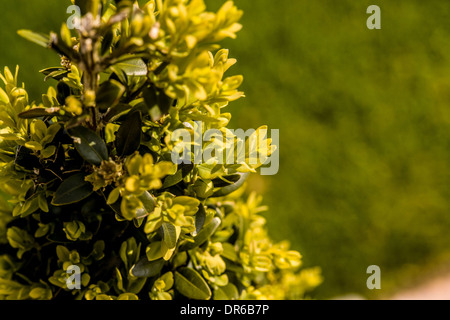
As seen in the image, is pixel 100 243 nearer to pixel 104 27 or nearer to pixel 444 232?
pixel 104 27

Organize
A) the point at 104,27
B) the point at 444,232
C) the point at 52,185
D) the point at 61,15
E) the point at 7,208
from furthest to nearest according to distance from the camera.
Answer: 1. the point at 444,232
2. the point at 61,15
3. the point at 7,208
4. the point at 52,185
5. the point at 104,27

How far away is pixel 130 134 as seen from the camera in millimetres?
1286

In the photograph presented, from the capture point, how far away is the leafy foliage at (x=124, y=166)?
3.70 ft

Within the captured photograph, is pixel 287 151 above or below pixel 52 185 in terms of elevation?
above

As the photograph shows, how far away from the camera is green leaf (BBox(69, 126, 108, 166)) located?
1.21 meters

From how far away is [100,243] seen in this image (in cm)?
153

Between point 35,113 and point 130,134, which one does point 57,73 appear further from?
point 130,134

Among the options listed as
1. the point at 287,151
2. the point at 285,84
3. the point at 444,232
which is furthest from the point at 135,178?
the point at 444,232

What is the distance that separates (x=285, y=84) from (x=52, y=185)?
3433mm

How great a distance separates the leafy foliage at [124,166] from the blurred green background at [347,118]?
2.39 metres

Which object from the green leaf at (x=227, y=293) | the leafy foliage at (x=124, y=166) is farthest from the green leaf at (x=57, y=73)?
the green leaf at (x=227, y=293)

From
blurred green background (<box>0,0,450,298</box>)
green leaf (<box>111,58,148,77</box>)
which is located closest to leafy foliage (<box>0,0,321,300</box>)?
green leaf (<box>111,58,148,77</box>)

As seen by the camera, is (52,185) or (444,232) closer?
(52,185)
